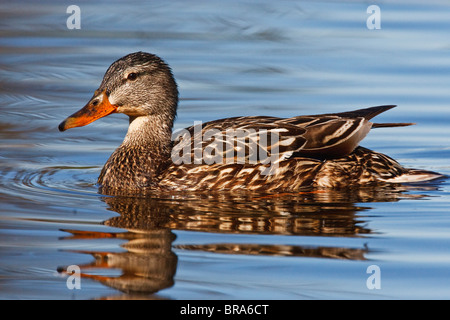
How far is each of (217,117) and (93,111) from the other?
290 cm

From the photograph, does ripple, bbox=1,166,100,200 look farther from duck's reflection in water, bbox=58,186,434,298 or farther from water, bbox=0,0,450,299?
duck's reflection in water, bbox=58,186,434,298

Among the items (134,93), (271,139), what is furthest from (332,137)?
(134,93)

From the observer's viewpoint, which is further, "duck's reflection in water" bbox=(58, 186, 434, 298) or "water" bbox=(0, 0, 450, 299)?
"duck's reflection in water" bbox=(58, 186, 434, 298)

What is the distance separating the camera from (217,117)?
39.5 feet

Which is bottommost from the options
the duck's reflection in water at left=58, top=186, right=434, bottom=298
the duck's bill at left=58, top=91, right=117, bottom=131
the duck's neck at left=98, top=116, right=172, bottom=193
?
the duck's reflection in water at left=58, top=186, right=434, bottom=298

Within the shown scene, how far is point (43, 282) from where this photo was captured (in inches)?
261

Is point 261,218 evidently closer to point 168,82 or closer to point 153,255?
point 153,255

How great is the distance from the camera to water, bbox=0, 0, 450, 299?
6.71 meters

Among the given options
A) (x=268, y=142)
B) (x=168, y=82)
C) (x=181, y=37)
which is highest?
(x=181, y=37)

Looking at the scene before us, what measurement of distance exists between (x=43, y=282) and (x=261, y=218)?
2.26 m

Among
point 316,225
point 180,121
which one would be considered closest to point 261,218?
point 316,225

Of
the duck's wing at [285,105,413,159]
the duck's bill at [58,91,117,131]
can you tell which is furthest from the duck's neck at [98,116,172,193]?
the duck's wing at [285,105,413,159]

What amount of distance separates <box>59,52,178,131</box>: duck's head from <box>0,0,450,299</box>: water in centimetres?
81

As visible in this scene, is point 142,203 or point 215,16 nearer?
point 142,203
